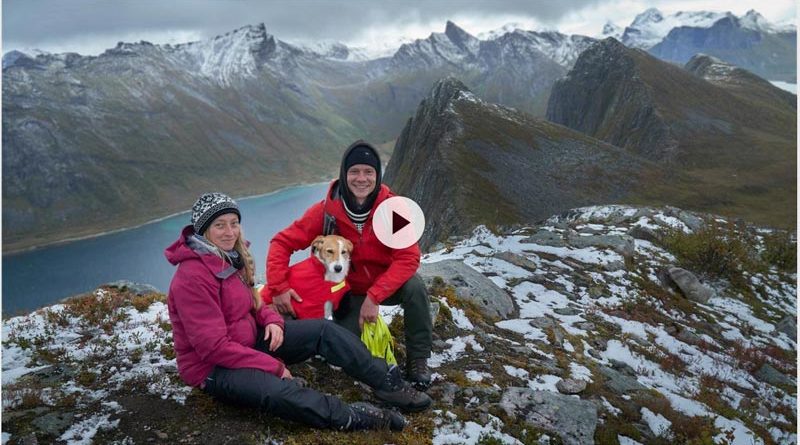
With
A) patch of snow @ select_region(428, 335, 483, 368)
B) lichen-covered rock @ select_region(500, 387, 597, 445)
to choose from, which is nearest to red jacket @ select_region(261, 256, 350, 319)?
patch of snow @ select_region(428, 335, 483, 368)

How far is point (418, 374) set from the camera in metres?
7.79

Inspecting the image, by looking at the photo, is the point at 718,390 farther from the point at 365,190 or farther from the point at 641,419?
the point at 365,190

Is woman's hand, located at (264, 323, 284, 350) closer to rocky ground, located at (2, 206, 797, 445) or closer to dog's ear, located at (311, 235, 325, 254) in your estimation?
rocky ground, located at (2, 206, 797, 445)

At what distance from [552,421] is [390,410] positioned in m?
2.59

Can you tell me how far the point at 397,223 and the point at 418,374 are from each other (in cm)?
257

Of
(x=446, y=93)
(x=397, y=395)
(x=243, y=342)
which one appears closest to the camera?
(x=243, y=342)

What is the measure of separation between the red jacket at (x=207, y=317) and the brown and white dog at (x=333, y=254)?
1233 millimetres

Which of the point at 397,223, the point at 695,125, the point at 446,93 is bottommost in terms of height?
the point at 397,223

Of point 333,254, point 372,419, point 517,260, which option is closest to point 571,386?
point 372,419

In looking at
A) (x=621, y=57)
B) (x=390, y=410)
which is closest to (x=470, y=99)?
(x=621, y=57)

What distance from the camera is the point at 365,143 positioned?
724 centimetres

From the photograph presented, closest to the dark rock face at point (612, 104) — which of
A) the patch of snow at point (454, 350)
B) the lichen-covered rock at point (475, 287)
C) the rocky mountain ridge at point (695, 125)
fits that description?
the rocky mountain ridge at point (695, 125)

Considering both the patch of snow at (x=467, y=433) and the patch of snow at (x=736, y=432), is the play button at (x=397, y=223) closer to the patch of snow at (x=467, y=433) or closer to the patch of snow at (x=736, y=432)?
the patch of snow at (x=467, y=433)

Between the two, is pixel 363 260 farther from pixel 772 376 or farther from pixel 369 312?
pixel 772 376
